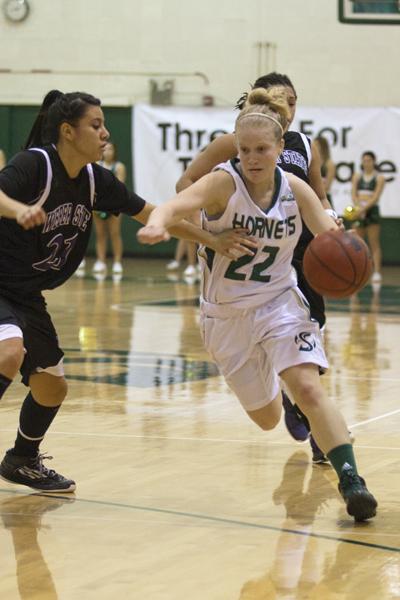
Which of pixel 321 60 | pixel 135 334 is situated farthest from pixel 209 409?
pixel 321 60

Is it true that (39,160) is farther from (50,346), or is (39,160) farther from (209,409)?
(209,409)

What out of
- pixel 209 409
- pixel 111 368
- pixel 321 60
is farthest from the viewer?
pixel 321 60

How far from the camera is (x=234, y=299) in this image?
17.5ft

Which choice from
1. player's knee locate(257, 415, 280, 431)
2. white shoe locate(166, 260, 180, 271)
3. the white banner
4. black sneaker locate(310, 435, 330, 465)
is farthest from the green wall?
player's knee locate(257, 415, 280, 431)

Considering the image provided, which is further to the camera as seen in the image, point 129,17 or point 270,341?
point 129,17

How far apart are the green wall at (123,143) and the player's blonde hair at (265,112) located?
15.1 meters

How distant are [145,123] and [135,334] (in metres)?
9.42

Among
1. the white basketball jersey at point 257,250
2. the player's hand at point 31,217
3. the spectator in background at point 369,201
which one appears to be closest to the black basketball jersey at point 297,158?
the white basketball jersey at point 257,250

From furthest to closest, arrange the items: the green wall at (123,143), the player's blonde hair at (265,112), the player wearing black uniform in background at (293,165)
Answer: the green wall at (123,143), the player wearing black uniform in background at (293,165), the player's blonde hair at (265,112)

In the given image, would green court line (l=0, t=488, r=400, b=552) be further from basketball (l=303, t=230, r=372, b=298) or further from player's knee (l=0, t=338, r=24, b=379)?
basketball (l=303, t=230, r=372, b=298)

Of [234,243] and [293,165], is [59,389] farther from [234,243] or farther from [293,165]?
[293,165]

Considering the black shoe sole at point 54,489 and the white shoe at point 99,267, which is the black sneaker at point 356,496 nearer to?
the black shoe sole at point 54,489

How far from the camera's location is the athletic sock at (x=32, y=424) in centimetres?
554

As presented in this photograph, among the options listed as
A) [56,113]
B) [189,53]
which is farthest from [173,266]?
[56,113]
